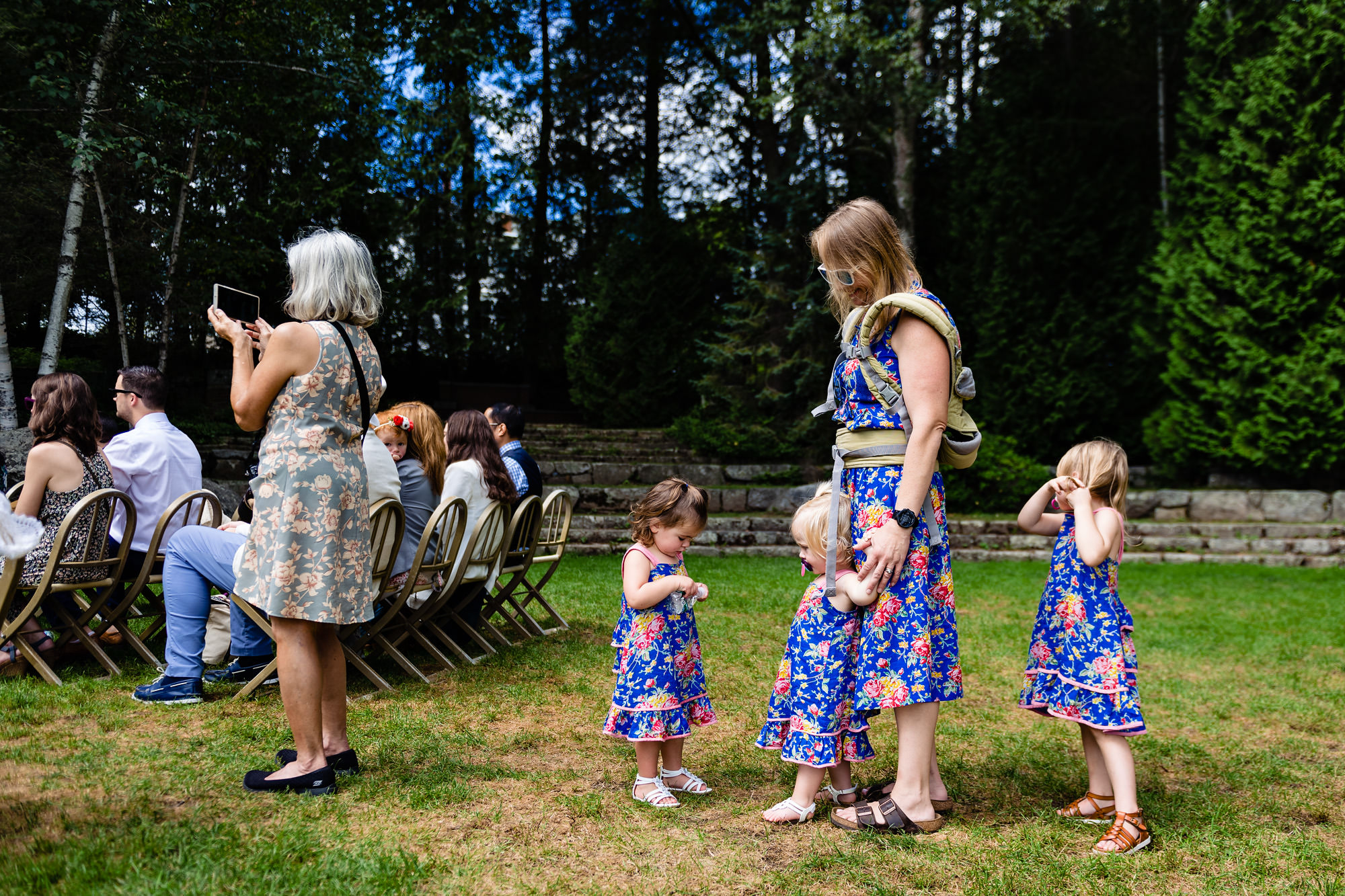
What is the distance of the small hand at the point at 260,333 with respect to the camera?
2.70 meters

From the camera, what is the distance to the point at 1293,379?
1112 centimetres

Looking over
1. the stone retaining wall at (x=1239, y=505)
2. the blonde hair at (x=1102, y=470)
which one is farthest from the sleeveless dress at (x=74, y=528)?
the stone retaining wall at (x=1239, y=505)

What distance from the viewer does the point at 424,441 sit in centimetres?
459

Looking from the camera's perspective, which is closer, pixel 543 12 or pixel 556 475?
pixel 556 475

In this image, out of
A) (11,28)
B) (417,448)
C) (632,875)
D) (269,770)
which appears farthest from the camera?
(11,28)

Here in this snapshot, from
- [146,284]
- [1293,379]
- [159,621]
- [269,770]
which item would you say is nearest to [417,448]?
[159,621]

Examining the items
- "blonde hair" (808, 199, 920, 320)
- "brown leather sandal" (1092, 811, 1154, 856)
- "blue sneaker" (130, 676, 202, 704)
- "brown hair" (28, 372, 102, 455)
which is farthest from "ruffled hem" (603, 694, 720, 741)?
"brown hair" (28, 372, 102, 455)

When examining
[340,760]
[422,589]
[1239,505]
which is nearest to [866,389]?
[340,760]

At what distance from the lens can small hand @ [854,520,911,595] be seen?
2447 millimetres

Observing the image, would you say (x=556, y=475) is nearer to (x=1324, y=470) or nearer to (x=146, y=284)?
(x=146, y=284)

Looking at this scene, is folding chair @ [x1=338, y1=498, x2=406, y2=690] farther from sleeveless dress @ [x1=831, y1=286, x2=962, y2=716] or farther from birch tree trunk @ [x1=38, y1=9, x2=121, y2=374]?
birch tree trunk @ [x1=38, y1=9, x2=121, y2=374]

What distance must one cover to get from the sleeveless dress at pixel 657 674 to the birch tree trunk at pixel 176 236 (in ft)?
28.5

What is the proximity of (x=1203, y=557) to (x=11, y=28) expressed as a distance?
42.2 feet

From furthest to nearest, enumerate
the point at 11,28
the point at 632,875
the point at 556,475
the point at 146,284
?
the point at 556,475
the point at 146,284
the point at 11,28
the point at 632,875
